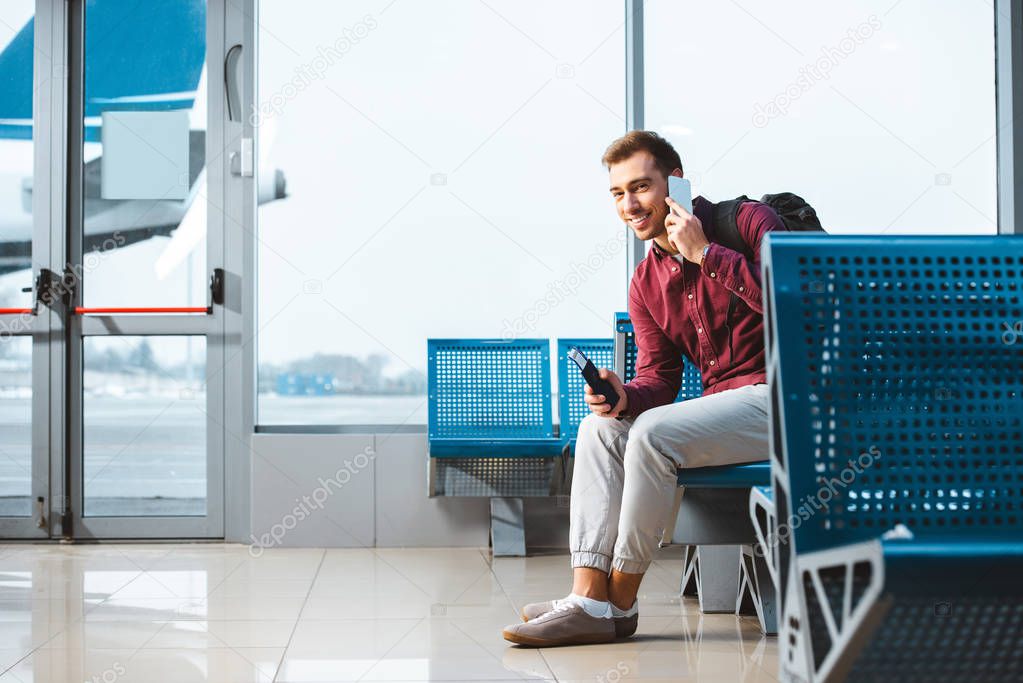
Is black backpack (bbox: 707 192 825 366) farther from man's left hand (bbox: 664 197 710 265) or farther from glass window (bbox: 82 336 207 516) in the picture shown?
glass window (bbox: 82 336 207 516)

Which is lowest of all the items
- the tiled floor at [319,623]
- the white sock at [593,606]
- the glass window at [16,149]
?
the tiled floor at [319,623]

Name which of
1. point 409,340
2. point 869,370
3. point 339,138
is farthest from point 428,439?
point 869,370

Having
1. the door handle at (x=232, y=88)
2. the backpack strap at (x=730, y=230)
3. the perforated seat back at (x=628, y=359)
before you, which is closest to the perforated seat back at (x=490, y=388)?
the perforated seat back at (x=628, y=359)

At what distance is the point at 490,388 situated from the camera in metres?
3.75

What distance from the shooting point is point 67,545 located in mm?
3793

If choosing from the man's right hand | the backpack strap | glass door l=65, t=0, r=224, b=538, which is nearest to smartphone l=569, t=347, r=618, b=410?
the man's right hand

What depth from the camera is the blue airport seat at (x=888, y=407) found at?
3.78 ft

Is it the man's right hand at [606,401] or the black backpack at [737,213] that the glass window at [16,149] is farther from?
the black backpack at [737,213]

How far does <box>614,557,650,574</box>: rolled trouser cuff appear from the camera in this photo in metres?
2.18

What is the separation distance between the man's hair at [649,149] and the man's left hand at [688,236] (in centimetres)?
21

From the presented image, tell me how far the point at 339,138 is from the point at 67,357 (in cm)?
136

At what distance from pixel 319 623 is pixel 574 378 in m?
1.63

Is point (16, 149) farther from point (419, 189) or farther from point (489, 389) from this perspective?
point (489, 389)

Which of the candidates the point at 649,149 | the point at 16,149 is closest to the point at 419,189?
the point at 16,149
